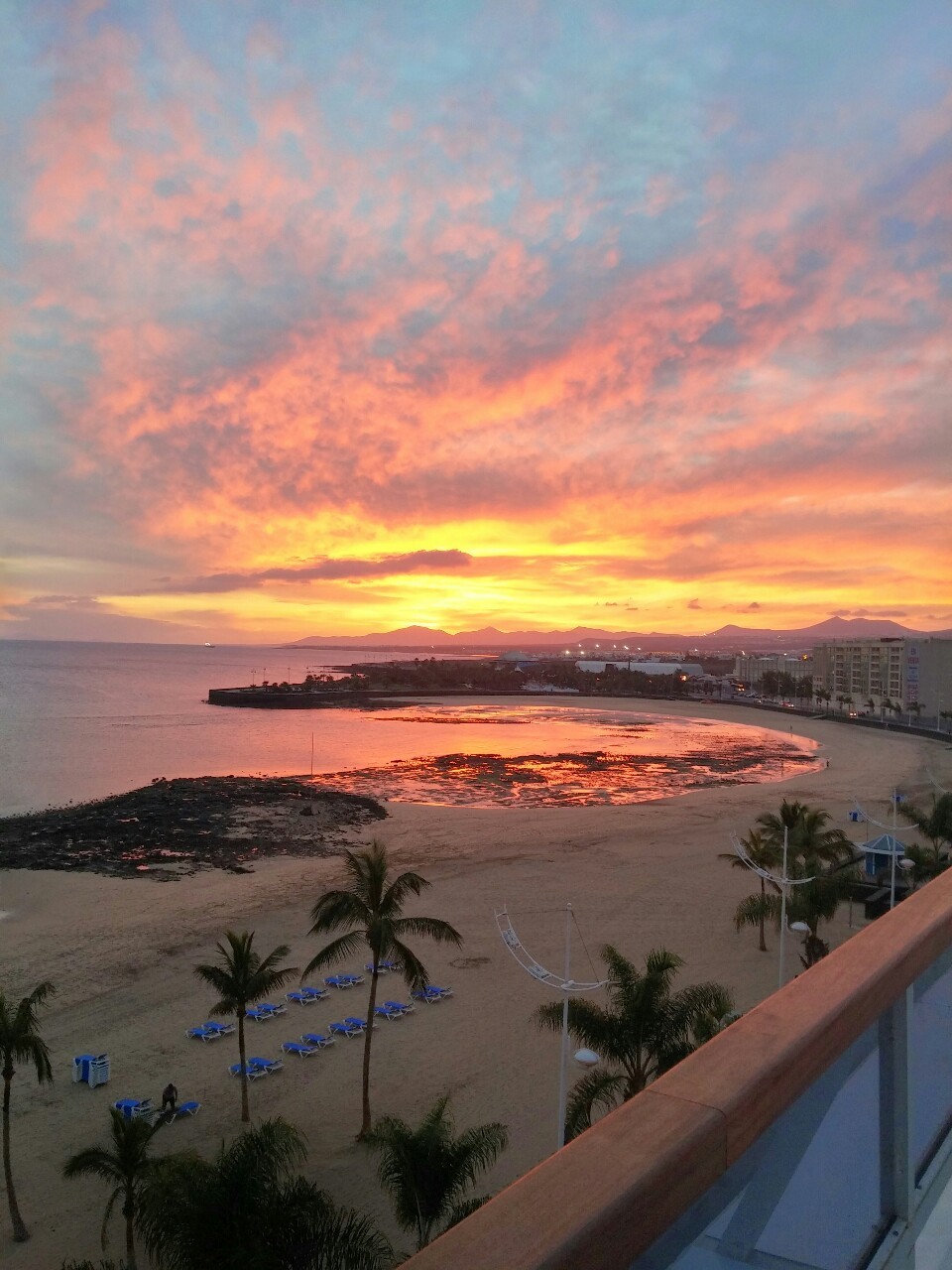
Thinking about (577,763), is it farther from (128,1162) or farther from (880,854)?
(128,1162)

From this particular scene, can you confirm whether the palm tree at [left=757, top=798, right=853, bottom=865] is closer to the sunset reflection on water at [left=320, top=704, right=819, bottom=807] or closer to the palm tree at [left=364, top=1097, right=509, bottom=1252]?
the palm tree at [left=364, top=1097, right=509, bottom=1252]

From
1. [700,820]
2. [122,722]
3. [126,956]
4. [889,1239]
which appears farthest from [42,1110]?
[122,722]

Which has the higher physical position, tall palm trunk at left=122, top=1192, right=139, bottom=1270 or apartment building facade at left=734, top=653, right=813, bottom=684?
apartment building facade at left=734, top=653, right=813, bottom=684

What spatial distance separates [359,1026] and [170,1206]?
26.9 feet

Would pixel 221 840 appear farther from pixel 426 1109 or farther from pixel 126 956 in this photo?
pixel 426 1109

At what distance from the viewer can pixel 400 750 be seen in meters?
61.8

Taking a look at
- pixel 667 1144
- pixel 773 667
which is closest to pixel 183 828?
pixel 667 1144

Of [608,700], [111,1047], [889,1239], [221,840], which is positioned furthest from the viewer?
[608,700]

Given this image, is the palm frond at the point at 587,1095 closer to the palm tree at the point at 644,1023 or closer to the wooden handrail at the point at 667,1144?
the palm tree at the point at 644,1023

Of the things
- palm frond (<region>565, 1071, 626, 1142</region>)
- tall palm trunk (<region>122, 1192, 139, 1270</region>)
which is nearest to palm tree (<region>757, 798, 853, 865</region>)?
palm frond (<region>565, 1071, 626, 1142</region>)

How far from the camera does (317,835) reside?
33.0 meters

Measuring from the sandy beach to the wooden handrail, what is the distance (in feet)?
33.4

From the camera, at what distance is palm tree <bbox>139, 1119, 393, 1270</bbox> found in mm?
6570

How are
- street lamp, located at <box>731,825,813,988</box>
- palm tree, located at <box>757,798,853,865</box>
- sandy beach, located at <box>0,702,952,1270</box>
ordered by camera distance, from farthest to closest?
palm tree, located at <box>757,798,853,865</box> < street lamp, located at <box>731,825,813,988</box> < sandy beach, located at <box>0,702,952,1270</box>
